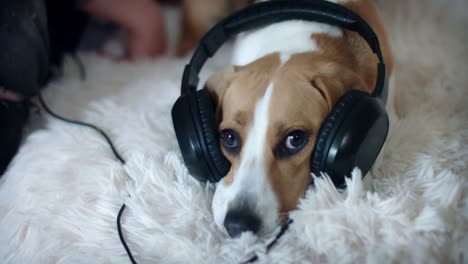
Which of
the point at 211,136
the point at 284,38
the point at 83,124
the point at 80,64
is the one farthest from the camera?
the point at 80,64

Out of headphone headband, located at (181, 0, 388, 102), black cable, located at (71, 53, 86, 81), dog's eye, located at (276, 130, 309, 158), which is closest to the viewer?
dog's eye, located at (276, 130, 309, 158)

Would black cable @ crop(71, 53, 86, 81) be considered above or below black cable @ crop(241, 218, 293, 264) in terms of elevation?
below

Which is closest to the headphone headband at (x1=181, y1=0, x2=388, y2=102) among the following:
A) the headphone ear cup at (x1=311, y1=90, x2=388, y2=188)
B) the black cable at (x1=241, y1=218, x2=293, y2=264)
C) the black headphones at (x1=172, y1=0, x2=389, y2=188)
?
the black headphones at (x1=172, y1=0, x2=389, y2=188)

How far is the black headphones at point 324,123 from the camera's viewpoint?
942mm

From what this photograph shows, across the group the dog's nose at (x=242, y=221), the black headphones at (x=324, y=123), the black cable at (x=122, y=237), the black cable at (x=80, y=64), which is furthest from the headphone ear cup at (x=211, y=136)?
the black cable at (x=80, y=64)

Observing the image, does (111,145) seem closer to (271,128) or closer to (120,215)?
(120,215)

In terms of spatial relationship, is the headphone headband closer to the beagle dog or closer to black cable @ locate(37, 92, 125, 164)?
the beagle dog

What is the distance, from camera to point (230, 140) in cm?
109

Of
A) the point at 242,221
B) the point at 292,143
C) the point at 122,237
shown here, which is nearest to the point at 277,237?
the point at 242,221

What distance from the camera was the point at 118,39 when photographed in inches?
82.9

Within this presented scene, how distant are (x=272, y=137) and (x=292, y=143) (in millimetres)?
51

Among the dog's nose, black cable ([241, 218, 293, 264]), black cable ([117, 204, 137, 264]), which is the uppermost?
the dog's nose

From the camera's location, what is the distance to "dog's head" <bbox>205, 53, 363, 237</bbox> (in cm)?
97

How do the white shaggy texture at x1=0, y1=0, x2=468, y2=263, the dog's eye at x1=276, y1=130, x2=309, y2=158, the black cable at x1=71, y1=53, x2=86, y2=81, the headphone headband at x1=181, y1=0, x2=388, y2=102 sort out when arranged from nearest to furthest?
the white shaggy texture at x1=0, y1=0, x2=468, y2=263 < the dog's eye at x1=276, y1=130, x2=309, y2=158 < the headphone headband at x1=181, y1=0, x2=388, y2=102 < the black cable at x1=71, y1=53, x2=86, y2=81
